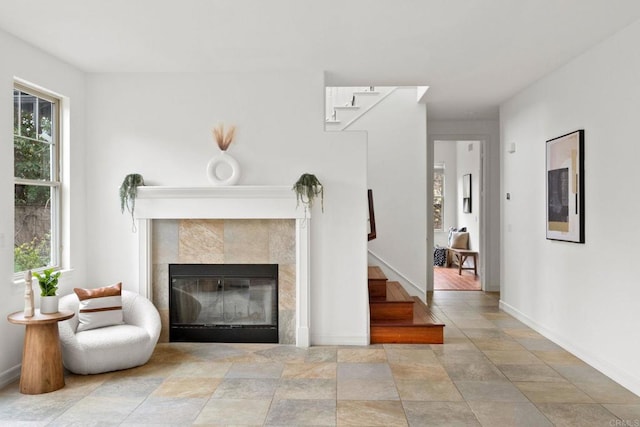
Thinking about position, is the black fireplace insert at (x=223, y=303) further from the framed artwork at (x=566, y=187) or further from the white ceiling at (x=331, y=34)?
the framed artwork at (x=566, y=187)

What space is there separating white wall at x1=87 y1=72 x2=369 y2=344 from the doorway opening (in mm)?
3664

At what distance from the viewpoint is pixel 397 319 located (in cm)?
505

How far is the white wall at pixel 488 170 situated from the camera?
761 centimetres

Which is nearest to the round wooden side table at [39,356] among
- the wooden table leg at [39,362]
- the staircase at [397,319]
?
the wooden table leg at [39,362]

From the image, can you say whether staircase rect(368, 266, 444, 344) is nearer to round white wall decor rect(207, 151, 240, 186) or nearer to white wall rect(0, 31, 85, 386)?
round white wall decor rect(207, 151, 240, 186)

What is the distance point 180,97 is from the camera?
482cm

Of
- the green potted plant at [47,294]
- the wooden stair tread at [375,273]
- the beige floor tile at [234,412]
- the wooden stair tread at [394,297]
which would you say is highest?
the green potted plant at [47,294]

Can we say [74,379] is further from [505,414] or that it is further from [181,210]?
[505,414]

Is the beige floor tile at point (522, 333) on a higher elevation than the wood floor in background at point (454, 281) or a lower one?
lower

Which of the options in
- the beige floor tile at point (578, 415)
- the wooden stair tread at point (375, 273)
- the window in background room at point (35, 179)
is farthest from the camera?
the wooden stair tread at point (375, 273)

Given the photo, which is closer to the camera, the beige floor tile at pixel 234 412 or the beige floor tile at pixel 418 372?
the beige floor tile at pixel 234 412

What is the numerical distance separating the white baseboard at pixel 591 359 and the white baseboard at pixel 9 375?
14.9 feet

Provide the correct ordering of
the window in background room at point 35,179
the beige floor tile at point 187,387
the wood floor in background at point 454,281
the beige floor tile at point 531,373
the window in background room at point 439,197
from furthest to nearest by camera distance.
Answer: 1. the window in background room at point 439,197
2. the wood floor in background at point 454,281
3. the window in background room at point 35,179
4. the beige floor tile at point 531,373
5. the beige floor tile at point 187,387

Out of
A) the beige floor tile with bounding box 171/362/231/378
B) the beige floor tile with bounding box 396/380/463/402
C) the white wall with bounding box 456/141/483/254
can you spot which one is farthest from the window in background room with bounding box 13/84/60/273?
the white wall with bounding box 456/141/483/254
